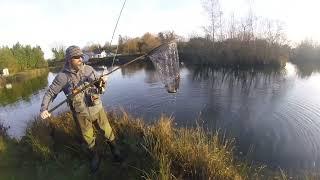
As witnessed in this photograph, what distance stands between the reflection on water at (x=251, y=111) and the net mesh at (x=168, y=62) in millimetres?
4240

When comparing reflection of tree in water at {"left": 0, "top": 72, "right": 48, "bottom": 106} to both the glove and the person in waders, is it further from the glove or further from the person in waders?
the glove

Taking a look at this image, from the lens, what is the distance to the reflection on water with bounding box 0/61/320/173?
9.44 m

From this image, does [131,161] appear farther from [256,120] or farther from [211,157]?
[256,120]

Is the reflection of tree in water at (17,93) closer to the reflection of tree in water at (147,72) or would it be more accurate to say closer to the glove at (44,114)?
the reflection of tree in water at (147,72)

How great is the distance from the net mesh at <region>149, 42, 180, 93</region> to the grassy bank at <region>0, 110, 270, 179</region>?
37.5 inches

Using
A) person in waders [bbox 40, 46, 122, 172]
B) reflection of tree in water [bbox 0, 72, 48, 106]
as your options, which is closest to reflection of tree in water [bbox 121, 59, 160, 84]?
reflection of tree in water [bbox 0, 72, 48, 106]

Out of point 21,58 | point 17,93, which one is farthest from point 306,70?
point 21,58

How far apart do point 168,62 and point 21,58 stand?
70236 millimetres

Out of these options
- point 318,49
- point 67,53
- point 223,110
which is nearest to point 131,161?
point 67,53

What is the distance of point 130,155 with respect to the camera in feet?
20.3

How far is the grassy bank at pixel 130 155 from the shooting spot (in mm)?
5086

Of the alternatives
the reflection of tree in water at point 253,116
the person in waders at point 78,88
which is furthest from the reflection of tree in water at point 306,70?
the person in waders at point 78,88

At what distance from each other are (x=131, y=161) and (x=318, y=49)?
41.2 m

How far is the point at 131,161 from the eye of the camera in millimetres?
5941
